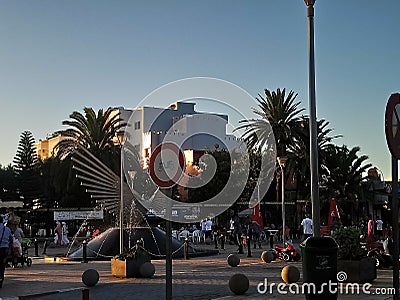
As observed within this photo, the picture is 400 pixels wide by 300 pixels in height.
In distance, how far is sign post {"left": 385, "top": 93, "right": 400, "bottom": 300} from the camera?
7.85m

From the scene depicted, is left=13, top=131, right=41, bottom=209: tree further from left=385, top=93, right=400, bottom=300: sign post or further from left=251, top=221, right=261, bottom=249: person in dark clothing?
left=385, top=93, right=400, bottom=300: sign post

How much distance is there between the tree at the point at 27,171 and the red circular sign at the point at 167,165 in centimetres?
6140

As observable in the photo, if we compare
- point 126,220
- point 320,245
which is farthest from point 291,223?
point 320,245

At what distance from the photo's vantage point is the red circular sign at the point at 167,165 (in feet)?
29.2

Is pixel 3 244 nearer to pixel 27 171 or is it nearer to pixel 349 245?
pixel 349 245

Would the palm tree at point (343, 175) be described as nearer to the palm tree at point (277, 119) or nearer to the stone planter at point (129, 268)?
the palm tree at point (277, 119)

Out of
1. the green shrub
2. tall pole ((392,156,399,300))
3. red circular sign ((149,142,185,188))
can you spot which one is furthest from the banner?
tall pole ((392,156,399,300))

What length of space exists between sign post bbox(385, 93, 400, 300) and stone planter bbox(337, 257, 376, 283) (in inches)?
243

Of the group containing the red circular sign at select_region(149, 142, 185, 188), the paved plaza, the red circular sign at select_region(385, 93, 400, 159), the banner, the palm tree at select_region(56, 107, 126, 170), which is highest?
the palm tree at select_region(56, 107, 126, 170)

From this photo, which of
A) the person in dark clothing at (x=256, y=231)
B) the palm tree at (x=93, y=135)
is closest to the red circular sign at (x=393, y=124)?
the person in dark clothing at (x=256, y=231)

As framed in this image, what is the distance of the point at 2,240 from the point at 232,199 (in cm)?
4440

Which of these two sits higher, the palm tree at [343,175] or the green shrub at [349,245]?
the palm tree at [343,175]

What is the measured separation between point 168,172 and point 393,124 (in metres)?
3.27

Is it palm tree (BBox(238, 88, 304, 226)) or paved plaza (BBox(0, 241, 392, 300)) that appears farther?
palm tree (BBox(238, 88, 304, 226))
